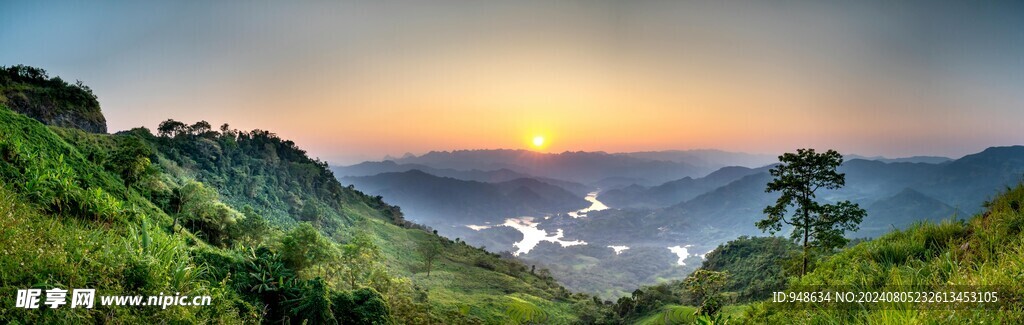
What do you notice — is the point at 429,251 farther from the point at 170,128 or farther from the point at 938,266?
the point at 938,266

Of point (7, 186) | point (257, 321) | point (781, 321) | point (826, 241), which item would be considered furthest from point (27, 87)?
Result: point (826, 241)

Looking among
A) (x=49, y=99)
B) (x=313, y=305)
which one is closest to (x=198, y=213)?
(x=313, y=305)

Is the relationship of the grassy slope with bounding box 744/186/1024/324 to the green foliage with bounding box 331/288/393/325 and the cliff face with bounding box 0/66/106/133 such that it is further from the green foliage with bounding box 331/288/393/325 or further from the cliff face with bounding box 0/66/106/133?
the cliff face with bounding box 0/66/106/133

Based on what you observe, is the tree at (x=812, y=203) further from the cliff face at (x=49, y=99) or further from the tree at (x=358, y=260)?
the cliff face at (x=49, y=99)

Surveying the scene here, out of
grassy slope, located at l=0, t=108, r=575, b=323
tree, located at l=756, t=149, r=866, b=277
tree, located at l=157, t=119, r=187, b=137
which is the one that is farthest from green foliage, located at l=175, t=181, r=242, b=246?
tree, located at l=157, t=119, r=187, b=137

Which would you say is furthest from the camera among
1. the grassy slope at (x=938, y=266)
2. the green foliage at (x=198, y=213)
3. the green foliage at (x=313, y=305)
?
the green foliage at (x=198, y=213)

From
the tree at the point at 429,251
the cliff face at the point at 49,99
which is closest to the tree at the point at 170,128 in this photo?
the cliff face at the point at 49,99
